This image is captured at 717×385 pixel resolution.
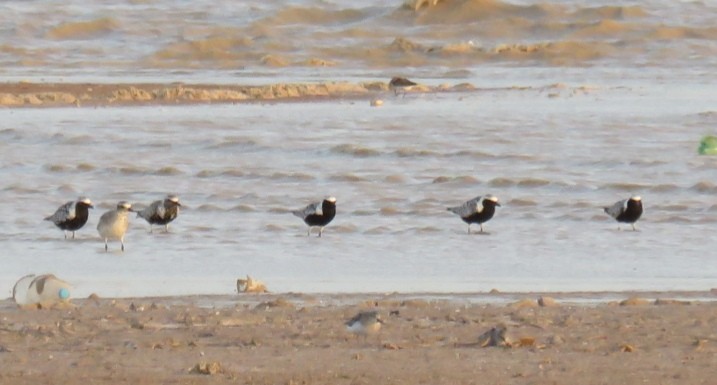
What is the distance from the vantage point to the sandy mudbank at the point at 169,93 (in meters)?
24.6

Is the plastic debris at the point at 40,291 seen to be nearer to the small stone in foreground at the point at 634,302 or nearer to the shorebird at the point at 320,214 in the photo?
the small stone in foreground at the point at 634,302

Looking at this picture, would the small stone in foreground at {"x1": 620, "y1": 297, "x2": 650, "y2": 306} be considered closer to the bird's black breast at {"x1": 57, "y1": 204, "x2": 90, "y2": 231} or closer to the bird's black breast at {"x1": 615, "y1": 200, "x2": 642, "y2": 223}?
the bird's black breast at {"x1": 615, "y1": 200, "x2": 642, "y2": 223}

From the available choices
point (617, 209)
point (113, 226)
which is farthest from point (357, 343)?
point (617, 209)

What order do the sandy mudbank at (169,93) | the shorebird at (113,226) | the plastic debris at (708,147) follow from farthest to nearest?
1. the sandy mudbank at (169,93)
2. the plastic debris at (708,147)
3. the shorebird at (113,226)

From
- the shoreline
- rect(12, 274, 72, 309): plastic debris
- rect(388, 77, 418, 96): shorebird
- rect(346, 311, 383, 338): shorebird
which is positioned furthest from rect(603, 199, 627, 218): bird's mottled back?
rect(388, 77, 418, 96): shorebird

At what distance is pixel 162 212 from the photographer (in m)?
12.4

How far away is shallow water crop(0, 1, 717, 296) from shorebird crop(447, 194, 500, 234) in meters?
0.12

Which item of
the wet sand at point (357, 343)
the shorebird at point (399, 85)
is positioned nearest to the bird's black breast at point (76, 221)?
the wet sand at point (357, 343)

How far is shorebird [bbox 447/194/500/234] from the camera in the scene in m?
12.2

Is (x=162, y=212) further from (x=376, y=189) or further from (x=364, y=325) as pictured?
(x=364, y=325)

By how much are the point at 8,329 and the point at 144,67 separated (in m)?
26.6

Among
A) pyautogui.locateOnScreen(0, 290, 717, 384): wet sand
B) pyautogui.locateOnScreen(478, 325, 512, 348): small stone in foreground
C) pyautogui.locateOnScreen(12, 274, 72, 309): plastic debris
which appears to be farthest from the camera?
pyautogui.locateOnScreen(12, 274, 72, 309): plastic debris

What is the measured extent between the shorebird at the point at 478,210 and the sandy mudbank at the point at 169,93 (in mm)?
12264

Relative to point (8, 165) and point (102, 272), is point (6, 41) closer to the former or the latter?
point (8, 165)
